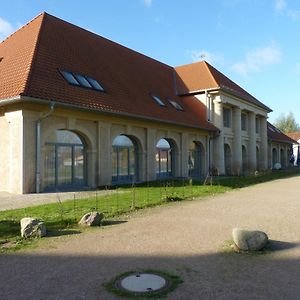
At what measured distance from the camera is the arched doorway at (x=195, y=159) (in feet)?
90.6

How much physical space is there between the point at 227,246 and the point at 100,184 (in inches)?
490

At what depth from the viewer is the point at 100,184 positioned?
61.6ft

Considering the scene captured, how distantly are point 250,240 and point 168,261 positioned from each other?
4.91ft

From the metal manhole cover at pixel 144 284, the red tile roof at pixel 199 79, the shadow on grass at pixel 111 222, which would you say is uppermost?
the red tile roof at pixel 199 79

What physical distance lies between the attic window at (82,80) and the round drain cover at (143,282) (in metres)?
13.6

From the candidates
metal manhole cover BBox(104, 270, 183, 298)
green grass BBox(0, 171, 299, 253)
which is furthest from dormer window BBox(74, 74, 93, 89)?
metal manhole cover BBox(104, 270, 183, 298)

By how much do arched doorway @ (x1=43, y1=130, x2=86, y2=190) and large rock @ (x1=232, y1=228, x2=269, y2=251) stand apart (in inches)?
441

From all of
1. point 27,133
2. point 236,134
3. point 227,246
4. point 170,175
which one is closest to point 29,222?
point 227,246

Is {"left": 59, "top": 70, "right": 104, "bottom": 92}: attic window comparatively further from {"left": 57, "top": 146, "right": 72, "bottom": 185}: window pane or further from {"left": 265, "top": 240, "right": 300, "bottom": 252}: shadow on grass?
{"left": 265, "top": 240, "right": 300, "bottom": 252}: shadow on grass

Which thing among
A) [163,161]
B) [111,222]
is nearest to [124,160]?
[163,161]

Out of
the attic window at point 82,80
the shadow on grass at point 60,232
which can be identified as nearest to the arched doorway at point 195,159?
the attic window at point 82,80

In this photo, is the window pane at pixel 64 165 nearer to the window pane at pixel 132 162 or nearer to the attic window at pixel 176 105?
the window pane at pixel 132 162

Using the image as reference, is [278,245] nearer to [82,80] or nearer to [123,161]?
[82,80]

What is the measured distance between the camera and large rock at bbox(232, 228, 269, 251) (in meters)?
6.50
